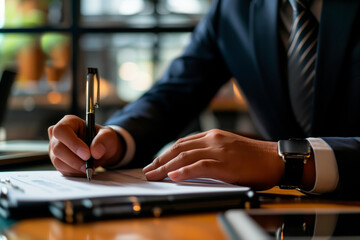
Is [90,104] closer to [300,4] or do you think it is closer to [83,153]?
[83,153]

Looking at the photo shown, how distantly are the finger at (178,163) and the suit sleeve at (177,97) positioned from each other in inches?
12.3

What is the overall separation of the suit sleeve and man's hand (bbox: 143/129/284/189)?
0.31m

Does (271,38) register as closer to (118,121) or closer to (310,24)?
(310,24)

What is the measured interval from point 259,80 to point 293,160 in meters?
0.56

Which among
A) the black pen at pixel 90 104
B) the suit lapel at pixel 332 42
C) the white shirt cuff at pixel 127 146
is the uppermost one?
the suit lapel at pixel 332 42

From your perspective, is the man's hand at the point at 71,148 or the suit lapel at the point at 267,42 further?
the suit lapel at the point at 267,42

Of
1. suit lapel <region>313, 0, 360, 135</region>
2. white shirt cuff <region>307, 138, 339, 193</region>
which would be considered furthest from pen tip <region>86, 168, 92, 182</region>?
suit lapel <region>313, 0, 360, 135</region>

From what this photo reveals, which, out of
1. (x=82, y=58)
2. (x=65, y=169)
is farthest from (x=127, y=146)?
(x=82, y=58)

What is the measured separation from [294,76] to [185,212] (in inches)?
27.6

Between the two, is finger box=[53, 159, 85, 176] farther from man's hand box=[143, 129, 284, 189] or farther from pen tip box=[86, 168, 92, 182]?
man's hand box=[143, 129, 284, 189]

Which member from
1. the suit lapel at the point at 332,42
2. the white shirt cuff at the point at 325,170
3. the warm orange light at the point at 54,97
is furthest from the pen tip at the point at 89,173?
the warm orange light at the point at 54,97

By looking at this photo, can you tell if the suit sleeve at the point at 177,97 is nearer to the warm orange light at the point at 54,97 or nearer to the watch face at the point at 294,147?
the watch face at the point at 294,147

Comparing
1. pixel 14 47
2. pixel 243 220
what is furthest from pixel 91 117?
pixel 14 47

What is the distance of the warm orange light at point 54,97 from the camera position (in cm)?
344
